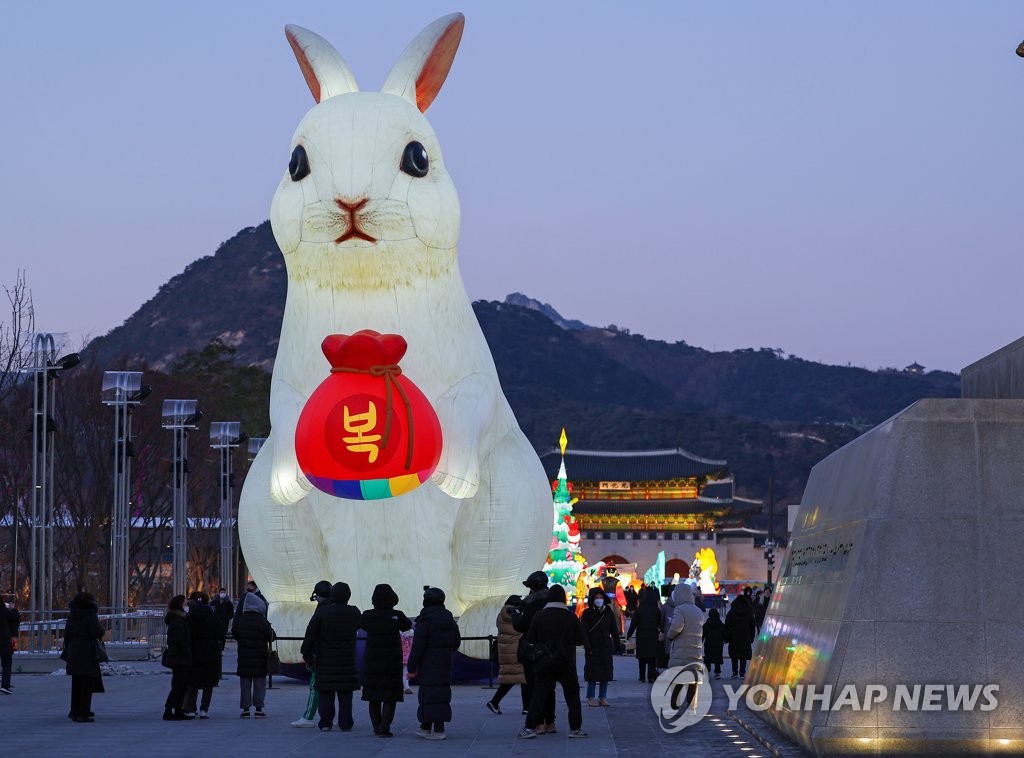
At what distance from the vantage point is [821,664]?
9.27 m

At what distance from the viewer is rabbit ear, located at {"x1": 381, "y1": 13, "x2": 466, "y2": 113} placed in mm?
16828

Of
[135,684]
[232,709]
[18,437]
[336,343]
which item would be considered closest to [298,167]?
[336,343]

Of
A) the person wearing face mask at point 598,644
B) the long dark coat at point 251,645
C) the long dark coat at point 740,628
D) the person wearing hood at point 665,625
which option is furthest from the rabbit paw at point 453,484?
the long dark coat at point 740,628

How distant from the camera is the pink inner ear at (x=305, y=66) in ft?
56.5

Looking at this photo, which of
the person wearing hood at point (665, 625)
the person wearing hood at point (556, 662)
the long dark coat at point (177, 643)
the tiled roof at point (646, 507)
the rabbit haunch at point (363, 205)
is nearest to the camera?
the person wearing hood at point (556, 662)

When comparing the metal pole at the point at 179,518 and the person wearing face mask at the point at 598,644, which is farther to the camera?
the metal pole at the point at 179,518

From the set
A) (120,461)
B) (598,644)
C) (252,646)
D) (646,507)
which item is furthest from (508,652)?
(646,507)

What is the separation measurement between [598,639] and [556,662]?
3.40 m

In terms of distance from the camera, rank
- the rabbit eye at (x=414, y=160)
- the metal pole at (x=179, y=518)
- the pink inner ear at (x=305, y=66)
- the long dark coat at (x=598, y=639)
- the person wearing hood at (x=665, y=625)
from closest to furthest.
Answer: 1. the long dark coat at (x=598, y=639)
2. the rabbit eye at (x=414, y=160)
3. the pink inner ear at (x=305, y=66)
4. the person wearing hood at (x=665, y=625)
5. the metal pole at (x=179, y=518)

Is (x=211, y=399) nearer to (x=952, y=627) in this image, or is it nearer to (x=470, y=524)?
(x=470, y=524)

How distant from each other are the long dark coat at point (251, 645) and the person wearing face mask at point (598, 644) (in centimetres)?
309

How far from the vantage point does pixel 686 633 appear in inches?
523

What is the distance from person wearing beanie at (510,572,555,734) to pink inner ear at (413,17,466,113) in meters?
6.48

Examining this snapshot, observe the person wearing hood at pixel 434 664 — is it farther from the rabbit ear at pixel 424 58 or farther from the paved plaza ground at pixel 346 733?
the rabbit ear at pixel 424 58
